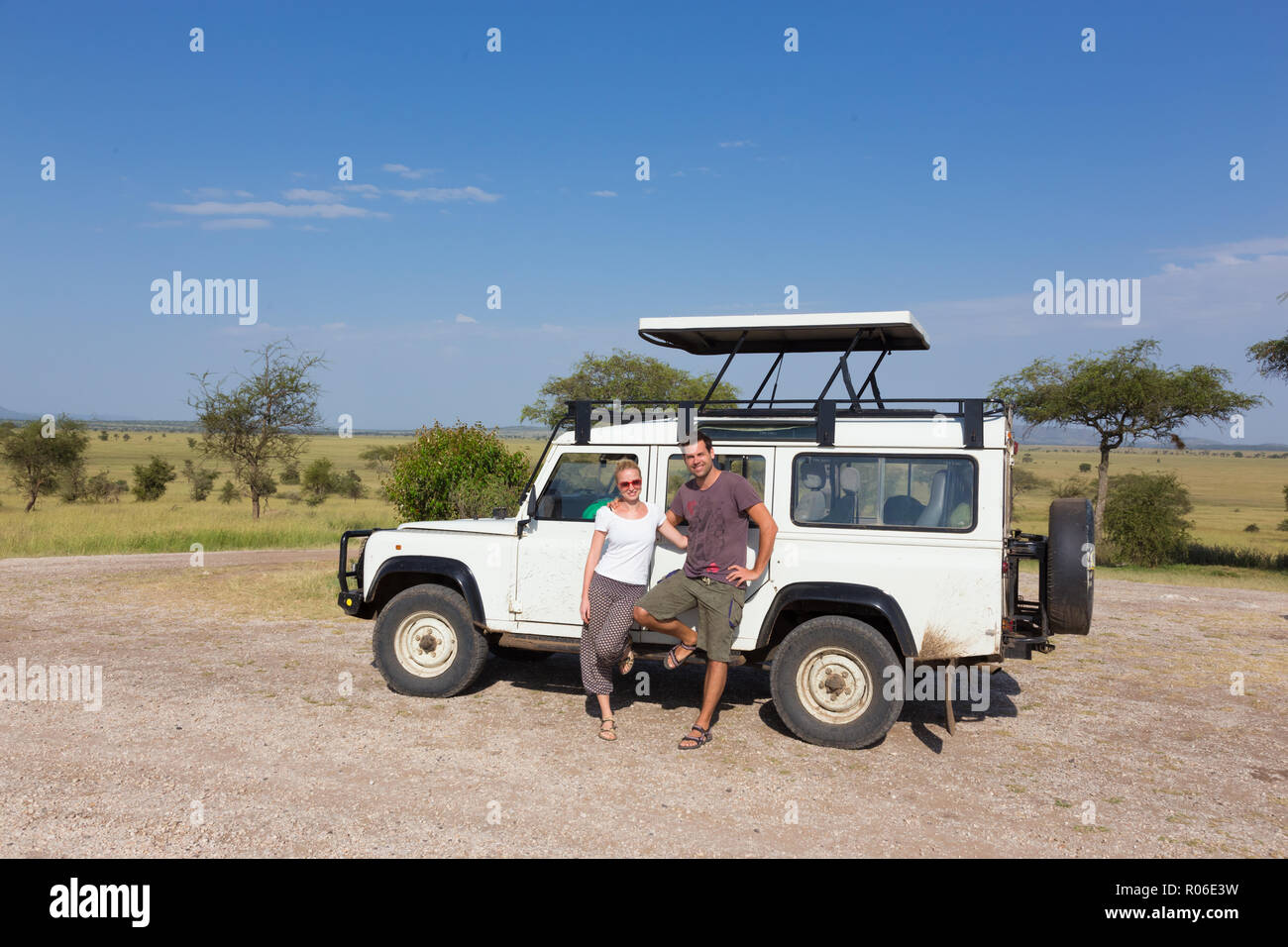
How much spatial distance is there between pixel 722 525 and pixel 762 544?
29 cm

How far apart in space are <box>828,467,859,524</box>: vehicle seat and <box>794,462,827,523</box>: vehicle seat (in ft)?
0.28

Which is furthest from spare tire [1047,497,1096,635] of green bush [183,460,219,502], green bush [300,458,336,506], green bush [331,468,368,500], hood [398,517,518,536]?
green bush [331,468,368,500]

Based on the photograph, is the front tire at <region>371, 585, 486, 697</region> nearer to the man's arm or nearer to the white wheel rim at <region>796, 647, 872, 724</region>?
the man's arm

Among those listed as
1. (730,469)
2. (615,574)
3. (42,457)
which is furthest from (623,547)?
(42,457)

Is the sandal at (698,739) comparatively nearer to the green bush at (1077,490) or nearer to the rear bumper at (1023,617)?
the rear bumper at (1023,617)

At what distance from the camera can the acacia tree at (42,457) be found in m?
31.1

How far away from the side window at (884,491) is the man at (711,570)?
0.44 m

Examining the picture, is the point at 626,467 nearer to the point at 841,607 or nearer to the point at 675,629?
the point at 675,629

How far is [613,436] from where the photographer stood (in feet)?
21.4

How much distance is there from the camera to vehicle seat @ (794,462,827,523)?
6062mm
